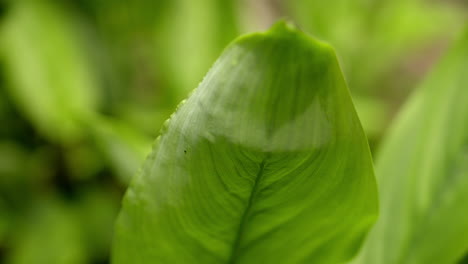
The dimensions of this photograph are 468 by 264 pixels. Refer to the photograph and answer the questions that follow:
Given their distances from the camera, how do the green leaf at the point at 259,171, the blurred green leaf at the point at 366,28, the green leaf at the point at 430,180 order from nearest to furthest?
the green leaf at the point at 259,171 < the green leaf at the point at 430,180 < the blurred green leaf at the point at 366,28

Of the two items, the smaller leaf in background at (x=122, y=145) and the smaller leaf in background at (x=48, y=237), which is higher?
the smaller leaf in background at (x=122, y=145)

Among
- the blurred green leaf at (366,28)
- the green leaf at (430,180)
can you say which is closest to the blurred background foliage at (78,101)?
the blurred green leaf at (366,28)

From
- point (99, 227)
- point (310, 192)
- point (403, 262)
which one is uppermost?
point (310, 192)

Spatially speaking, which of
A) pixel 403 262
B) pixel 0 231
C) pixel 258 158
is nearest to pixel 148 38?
pixel 0 231

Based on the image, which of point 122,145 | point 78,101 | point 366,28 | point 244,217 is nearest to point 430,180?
point 244,217

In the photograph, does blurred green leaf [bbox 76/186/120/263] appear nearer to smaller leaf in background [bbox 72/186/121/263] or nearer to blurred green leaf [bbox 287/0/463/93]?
smaller leaf in background [bbox 72/186/121/263]

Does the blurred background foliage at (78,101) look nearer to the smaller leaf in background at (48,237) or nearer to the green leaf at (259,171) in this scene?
the smaller leaf in background at (48,237)

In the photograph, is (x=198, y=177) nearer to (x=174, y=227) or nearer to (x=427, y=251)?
(x=174, y=227)
